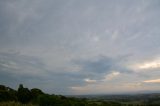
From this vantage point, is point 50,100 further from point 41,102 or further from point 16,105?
point 16,105

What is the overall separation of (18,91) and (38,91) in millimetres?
5950

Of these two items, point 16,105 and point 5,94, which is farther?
point 5,94

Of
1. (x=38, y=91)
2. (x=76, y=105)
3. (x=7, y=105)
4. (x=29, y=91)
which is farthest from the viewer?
(x=38, y=91)

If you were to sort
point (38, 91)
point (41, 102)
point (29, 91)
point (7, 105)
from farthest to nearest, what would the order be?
1. point (38, 91)
2. point (29, 91)
3. point (41, 102)
4. point (7, 105)

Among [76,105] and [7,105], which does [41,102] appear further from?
[7,105]

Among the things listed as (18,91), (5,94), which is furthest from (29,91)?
(5,94)

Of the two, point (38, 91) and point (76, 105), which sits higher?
point (38, 91)

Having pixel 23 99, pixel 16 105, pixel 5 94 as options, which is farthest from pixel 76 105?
pixel 16 105

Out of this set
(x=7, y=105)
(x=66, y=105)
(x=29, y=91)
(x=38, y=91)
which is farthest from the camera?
(x=38, y=91)

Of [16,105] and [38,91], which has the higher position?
[38,91]

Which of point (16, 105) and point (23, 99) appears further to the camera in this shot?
point (23, 99)

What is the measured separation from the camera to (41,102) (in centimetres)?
3766

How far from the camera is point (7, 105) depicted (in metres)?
23.5

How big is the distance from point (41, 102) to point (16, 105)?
45.8 feet
